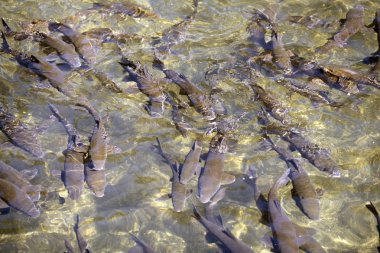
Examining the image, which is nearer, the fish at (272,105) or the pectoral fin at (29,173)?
the pectoral fin at (29,173)

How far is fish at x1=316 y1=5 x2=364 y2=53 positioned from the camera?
779 cm

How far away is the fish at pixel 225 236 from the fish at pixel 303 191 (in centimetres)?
104

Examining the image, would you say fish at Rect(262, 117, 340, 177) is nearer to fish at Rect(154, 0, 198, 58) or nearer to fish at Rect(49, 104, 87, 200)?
fish at Rect(154, 0, 198, 58)

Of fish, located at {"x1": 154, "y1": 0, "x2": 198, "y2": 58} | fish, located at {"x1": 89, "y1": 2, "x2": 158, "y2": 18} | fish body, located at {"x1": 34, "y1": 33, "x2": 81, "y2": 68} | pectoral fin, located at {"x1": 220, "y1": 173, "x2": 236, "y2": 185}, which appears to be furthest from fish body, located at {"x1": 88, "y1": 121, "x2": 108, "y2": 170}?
fish, located at {"x1": 89, "y1": 2, "x2": 158, "y2": 18}

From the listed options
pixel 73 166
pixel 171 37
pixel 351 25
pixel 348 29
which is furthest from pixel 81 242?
pixel 351 25

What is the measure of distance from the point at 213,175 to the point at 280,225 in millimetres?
1077

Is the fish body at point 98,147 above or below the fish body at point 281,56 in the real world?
below

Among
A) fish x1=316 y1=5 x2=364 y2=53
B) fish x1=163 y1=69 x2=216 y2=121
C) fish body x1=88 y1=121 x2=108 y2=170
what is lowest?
fish body x1=88 y1=121 x2=108 y2=170

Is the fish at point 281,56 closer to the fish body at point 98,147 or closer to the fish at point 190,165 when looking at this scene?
the fish at point 190,165

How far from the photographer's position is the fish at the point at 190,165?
18.1ft

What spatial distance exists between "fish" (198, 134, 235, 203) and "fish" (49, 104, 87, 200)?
5.18ft

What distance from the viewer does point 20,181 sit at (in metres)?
5.22

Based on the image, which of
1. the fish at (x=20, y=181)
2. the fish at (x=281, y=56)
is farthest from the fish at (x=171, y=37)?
the fish at (x=20, y=181)

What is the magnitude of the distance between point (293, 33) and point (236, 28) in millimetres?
1147
